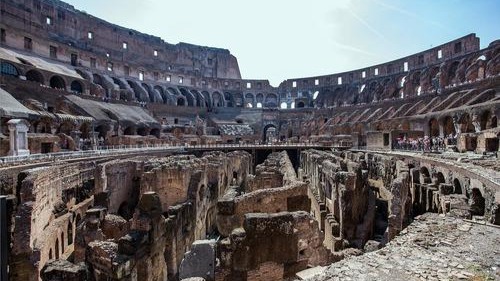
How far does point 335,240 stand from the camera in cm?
940

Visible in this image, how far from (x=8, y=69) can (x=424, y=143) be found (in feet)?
127

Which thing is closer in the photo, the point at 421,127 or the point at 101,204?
the point at 101,204

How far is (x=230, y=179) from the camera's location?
2055 centimetres

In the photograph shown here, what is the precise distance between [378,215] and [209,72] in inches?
2454

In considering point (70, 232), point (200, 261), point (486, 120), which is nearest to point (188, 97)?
point (486, 120)

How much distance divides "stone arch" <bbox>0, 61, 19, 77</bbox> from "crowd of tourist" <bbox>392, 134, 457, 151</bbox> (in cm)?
3762

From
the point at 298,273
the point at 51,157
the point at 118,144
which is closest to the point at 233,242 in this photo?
the point at 298,273

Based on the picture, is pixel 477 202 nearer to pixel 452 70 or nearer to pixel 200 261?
pixel 200 261

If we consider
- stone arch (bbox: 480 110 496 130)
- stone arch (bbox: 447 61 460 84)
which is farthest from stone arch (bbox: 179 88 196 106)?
stone arch (bbox: 480 110 496 130)

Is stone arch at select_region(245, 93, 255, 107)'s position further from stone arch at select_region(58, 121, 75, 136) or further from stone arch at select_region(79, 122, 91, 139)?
stone arch at select_region(58, 121, 75, 136)

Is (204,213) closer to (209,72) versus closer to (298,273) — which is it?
(298,273)

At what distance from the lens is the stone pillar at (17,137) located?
55.2 feet

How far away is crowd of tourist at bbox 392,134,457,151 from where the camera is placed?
74.2 feet

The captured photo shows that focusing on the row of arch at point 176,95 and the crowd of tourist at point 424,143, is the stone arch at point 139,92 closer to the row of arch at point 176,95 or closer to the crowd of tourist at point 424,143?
the row of arch at point 176,95
